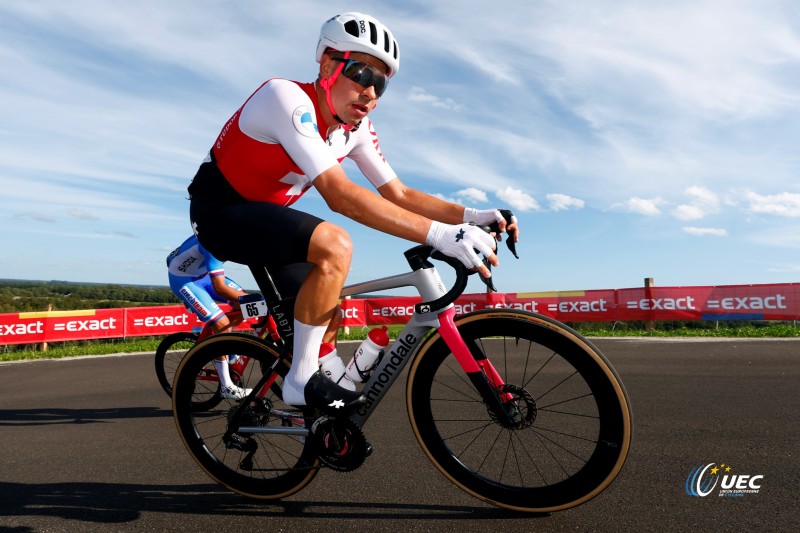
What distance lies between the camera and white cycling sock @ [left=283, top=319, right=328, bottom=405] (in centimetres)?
268

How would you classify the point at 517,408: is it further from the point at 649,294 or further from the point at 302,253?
the point at 649,294

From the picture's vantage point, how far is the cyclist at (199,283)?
19.9ft

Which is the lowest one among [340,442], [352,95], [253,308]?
[340,442]

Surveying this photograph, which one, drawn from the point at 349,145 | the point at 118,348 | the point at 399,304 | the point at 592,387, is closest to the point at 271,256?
the point at 349,145

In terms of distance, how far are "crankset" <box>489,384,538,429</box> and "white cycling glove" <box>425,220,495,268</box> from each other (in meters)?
0.66

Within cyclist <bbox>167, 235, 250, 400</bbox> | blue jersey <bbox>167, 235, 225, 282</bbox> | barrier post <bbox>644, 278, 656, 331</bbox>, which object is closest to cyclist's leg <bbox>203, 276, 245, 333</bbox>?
cyclist <bbox>167, 235, 250, 400</bbox>

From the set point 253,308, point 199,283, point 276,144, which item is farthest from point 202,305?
point 276,144

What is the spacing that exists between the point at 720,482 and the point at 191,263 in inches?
213

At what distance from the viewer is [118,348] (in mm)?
14742

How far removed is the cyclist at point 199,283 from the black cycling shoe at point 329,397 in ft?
12.0

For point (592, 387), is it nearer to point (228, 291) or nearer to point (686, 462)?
point (686, 462)

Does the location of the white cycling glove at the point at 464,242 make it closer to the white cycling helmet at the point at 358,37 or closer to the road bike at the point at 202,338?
the white cycling helmet at the point at 358,37

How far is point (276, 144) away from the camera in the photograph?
2729 mm

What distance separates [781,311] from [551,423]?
14.2m
